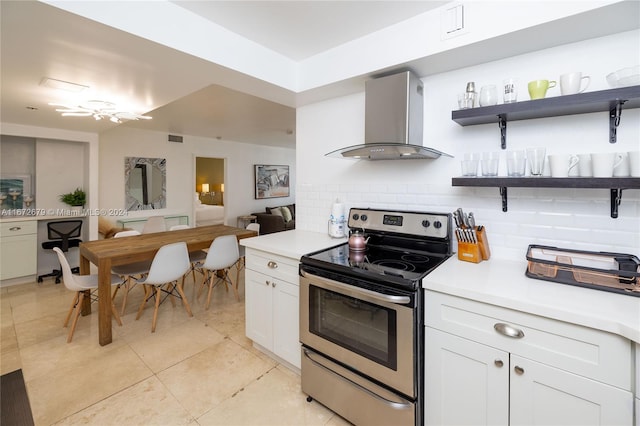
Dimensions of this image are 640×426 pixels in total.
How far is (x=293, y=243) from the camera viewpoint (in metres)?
2.15

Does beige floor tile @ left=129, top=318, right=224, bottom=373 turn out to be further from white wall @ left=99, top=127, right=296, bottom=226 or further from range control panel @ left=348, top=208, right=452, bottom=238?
white wall @ left=99, top=127, right=296, bottom=226

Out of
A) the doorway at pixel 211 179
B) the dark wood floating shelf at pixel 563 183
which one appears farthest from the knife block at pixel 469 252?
the doorway at pixel 211 179

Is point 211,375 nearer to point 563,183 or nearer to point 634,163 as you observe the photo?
point 563,183

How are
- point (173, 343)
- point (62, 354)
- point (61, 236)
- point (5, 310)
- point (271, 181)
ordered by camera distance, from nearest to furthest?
point (62, 354), point (173, 343), point (5, 310), point (61, 236), point (271, 181)

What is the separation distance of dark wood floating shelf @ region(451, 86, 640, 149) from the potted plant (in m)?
5.40

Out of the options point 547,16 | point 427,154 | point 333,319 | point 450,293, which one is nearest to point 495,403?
point 450,293

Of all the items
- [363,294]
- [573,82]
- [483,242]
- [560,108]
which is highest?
[573,82]

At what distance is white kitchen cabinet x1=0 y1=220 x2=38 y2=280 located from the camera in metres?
3.79

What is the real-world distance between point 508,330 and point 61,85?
11.9 feet

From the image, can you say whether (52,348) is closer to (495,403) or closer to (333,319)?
(333,319)

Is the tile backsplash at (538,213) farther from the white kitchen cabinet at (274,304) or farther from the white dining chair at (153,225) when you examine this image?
the white dining chair at (153,225)

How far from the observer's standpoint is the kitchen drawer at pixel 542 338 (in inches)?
38.1

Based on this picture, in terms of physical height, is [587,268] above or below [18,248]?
above

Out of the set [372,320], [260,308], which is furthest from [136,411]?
[372,320]
